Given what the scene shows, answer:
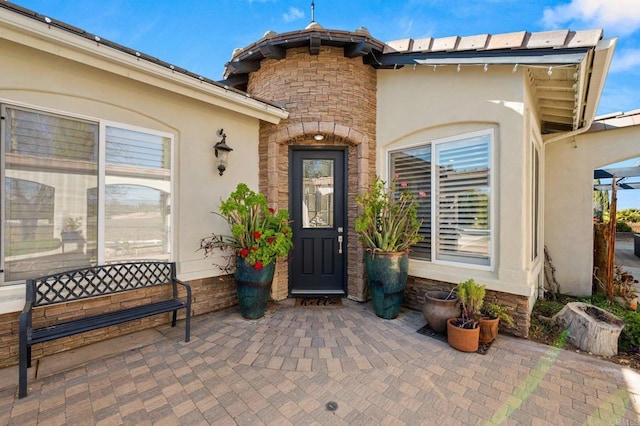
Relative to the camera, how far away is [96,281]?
3424mm

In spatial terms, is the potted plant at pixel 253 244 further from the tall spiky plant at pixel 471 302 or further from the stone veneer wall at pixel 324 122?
the tall spiky plant at pixel 471 302

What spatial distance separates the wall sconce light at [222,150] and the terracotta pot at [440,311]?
3.76m

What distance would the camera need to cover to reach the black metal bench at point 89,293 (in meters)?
2.62

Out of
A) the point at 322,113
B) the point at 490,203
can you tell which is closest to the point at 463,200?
the point at 490,203

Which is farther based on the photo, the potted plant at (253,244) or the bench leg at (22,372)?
the potted plant at (253,244)

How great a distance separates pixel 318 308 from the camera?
470cm

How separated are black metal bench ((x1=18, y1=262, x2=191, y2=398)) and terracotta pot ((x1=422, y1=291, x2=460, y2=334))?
3.22m

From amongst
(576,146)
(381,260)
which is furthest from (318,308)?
(576,146)

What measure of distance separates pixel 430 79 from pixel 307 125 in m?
2.19

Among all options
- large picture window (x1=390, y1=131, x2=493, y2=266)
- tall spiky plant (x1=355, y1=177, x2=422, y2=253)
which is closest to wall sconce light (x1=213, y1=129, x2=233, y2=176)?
tall spiky plant (x1=355, y1=177, x2=422, y2=253)

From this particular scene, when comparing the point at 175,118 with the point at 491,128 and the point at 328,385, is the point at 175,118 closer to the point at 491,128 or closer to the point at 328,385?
the point at 328,385

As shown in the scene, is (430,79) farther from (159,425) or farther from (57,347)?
(57,347)

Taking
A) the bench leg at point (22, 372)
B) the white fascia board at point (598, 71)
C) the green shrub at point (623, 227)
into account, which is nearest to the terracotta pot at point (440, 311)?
the white fascia board at point (598, 71)

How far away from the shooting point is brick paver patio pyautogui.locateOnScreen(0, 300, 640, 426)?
2.30m
